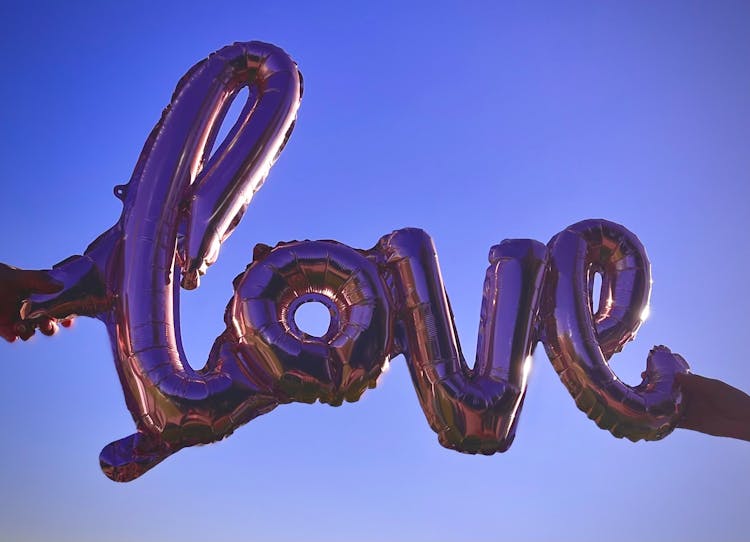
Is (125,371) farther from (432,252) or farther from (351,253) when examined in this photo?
(432,252)

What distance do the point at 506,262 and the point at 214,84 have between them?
1.80 m

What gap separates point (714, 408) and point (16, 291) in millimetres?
3679

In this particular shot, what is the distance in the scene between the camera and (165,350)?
12.8 ft

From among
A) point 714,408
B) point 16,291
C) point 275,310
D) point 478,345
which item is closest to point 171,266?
point 275,310

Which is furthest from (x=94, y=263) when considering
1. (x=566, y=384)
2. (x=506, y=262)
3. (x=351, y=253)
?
(x=566, y=384)

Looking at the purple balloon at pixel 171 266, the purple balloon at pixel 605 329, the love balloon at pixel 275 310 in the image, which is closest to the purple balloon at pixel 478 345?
the love balloon at pixel 275 310

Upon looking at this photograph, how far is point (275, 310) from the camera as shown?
13.2 feet

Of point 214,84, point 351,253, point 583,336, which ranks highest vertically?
point 214,84

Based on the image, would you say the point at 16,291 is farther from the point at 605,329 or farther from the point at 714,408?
the point at 714,408

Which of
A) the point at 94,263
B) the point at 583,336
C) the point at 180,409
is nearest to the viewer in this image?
the point at 180,409

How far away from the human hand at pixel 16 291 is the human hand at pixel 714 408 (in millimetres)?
3357

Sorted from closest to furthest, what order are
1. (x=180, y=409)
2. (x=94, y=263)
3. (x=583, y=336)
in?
(x=180, y=409)
(x=94, y=263)
(x=583, y=336)

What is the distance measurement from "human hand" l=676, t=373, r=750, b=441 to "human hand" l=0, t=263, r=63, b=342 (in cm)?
336

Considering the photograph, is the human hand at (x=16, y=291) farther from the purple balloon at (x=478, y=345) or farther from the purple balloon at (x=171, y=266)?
the purple balloon at (x=478, y=345)
